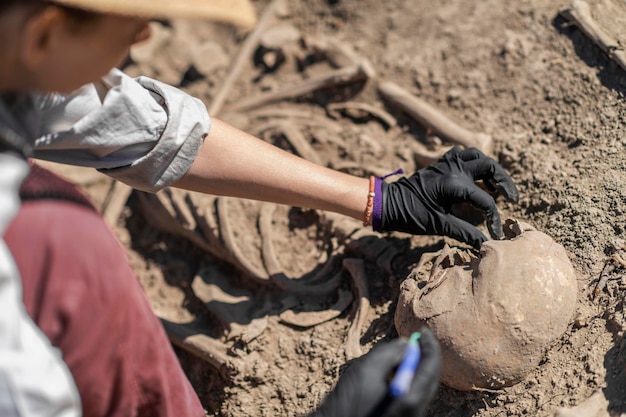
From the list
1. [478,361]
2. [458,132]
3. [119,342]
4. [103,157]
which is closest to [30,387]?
[119,342]

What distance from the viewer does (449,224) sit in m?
2.37

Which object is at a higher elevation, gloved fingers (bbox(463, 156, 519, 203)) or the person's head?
the person's head

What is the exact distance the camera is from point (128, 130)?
207cm

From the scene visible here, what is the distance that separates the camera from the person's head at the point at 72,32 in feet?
4.20

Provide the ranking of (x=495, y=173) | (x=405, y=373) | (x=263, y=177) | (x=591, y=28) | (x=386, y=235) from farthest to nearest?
(x=591, y=28)
(x=386, y=235)
(x=495, y=173)
(x=263, y=177)
(x=405, y=373)

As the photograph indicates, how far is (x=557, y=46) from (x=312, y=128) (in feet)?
3.78

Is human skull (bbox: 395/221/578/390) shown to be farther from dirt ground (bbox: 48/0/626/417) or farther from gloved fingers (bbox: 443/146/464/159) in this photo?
gloved fingers (bbox: 443/146/464/159)

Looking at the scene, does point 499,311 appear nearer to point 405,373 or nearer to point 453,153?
point 405,373

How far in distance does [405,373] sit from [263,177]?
99 centimetres

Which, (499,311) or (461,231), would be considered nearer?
(499,311)

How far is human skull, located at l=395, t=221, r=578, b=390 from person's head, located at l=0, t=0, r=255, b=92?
1125mm

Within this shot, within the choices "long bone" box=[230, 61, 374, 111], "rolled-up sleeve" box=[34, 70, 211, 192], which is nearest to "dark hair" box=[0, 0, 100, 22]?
"rolled-up sleeve" box=[34, 70, 211, 192]

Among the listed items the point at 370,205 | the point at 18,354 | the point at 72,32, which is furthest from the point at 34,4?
the point at 370,205

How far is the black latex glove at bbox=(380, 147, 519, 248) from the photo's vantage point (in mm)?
2361
